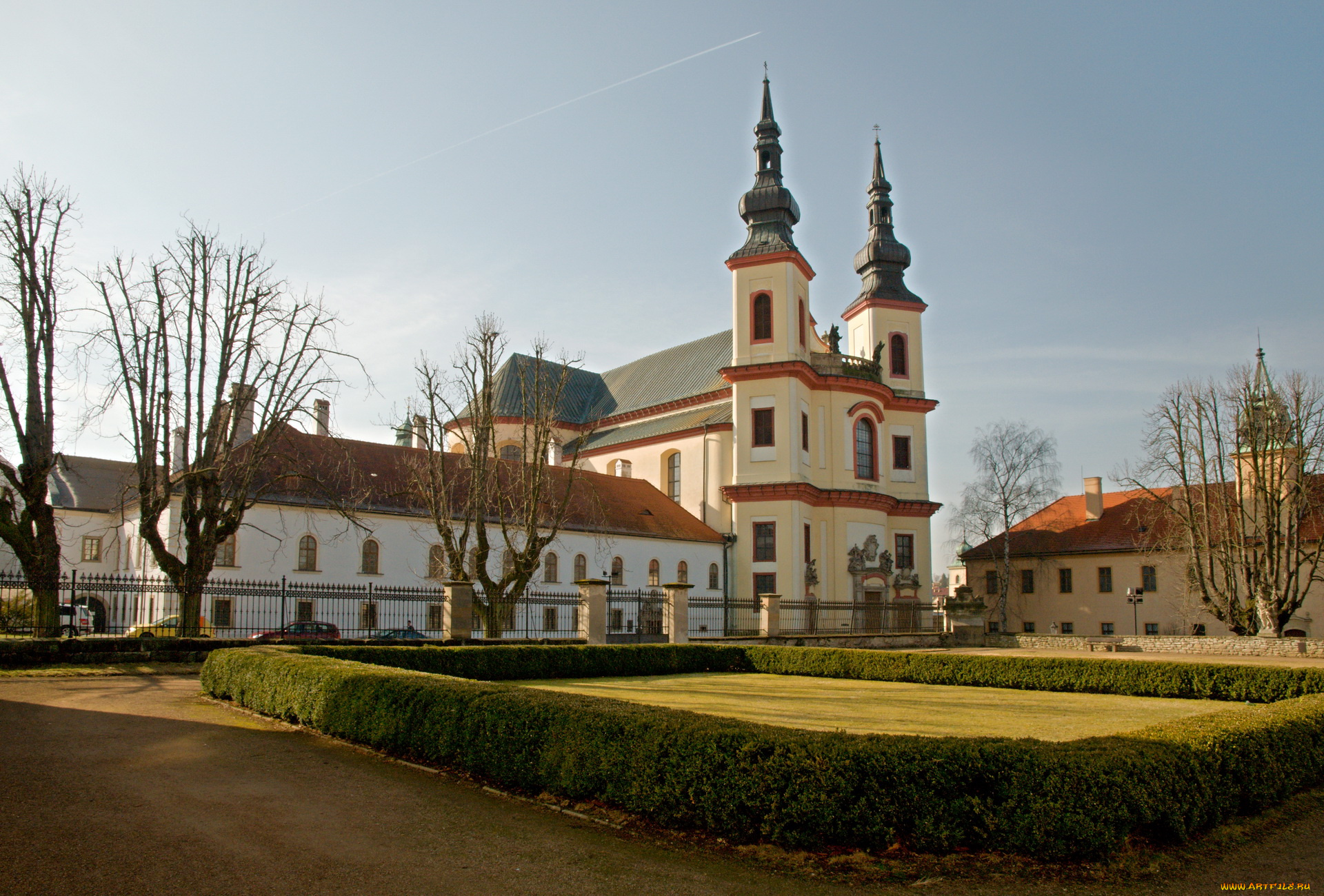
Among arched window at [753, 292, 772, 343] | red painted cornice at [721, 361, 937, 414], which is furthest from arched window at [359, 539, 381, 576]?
arched window at [753, 292, 772, 343]

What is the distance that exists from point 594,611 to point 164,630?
11.9 m

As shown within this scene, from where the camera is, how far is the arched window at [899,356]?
49781 mm

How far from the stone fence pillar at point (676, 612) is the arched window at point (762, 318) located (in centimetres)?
1901

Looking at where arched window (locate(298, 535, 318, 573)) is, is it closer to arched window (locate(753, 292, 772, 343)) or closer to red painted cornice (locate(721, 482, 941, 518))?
red painted cornice (locate(721, 482, 941, 518))

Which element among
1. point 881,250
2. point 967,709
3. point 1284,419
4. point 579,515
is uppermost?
point 881,250

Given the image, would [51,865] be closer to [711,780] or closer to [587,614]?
[711,780]

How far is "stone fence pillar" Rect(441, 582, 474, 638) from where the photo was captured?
74.3 ft

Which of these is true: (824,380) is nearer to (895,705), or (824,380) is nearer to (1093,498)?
(1093,498)

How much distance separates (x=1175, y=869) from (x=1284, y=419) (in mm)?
38420

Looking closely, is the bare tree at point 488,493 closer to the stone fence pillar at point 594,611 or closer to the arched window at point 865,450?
the stone fence pillar at point 594,611

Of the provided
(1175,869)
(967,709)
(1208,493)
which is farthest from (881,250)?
(1175,869)

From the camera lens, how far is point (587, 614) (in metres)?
25.1

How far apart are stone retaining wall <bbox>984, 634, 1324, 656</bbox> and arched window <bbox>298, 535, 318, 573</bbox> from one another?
26298mm

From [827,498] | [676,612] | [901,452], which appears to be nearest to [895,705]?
[676,612]
